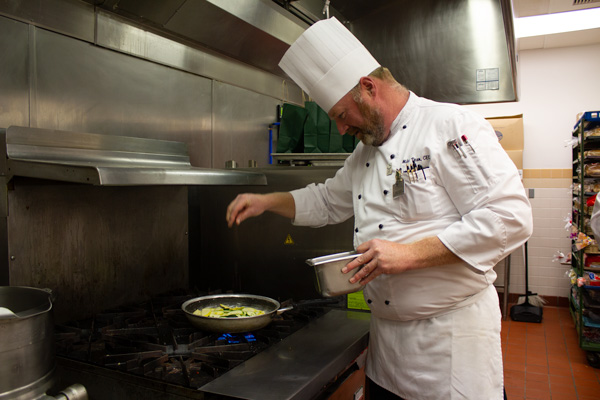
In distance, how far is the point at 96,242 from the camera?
6.05 feet

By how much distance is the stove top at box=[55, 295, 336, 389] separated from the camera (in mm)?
1292

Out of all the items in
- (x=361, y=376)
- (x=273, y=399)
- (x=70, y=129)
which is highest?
(x=70, y=129)

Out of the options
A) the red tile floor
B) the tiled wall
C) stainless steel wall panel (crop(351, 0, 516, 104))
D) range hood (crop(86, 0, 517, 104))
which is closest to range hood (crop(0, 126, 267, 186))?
range hood (crop(86, 0, 517, 104))

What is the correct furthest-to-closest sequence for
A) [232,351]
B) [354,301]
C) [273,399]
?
[354,301], [232,351], [273,399]

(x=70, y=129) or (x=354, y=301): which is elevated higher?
(x=70, y=129)

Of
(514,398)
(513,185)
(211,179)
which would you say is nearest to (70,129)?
(211,179)

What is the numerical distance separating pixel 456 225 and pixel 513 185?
186 millimetres

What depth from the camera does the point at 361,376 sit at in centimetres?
166

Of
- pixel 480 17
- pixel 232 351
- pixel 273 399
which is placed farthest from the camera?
pixel 480 17

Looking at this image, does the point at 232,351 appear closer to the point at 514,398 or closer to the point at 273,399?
the point at 273,399

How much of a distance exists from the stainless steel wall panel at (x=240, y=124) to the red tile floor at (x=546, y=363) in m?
2.62

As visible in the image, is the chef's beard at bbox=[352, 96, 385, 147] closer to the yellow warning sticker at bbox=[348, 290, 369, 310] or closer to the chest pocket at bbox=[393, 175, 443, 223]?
the chest pocket at bbox=[393, 175, 443, 223]

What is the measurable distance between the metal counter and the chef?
121mm

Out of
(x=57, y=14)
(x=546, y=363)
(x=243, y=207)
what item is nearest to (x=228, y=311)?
(x=243, y=207)
